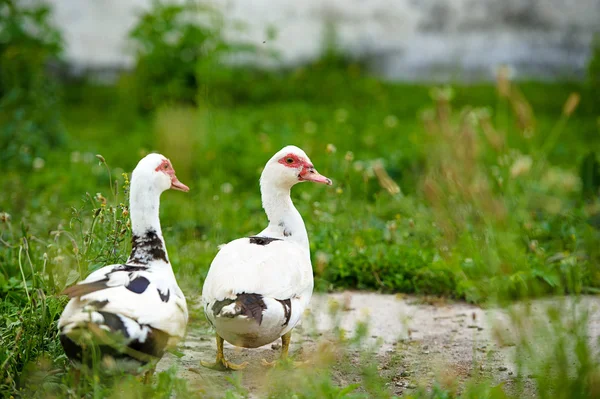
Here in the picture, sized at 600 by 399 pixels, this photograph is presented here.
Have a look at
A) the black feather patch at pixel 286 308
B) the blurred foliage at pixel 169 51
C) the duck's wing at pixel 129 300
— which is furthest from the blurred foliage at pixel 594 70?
the duck's wing at pixel 129 300

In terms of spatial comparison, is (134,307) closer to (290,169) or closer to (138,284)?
(138,284)

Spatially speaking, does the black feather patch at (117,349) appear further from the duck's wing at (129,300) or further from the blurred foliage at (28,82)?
the blurred foliage at (28,82)

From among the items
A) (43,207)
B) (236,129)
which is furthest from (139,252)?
(236,129)

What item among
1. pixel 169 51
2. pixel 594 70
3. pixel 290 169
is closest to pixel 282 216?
pixel 290 169

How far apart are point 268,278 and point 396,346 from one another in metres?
0.98

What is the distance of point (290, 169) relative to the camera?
3.82m

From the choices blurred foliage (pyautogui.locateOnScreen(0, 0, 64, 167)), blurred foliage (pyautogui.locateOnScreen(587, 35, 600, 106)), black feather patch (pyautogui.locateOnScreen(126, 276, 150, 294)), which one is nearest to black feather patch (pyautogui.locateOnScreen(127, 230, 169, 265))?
black feather patch (pyautogui.locateOnScreen(126, 276, 150, 294))

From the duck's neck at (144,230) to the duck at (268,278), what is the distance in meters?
0.30

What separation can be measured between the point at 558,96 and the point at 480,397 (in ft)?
26.3

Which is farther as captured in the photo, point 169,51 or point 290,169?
point 169,51

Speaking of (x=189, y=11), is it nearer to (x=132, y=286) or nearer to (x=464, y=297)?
(x=464, y=297)

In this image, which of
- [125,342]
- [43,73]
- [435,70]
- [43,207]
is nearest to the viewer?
[125,342]

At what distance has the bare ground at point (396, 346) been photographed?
332cm

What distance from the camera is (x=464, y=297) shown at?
4.71m
